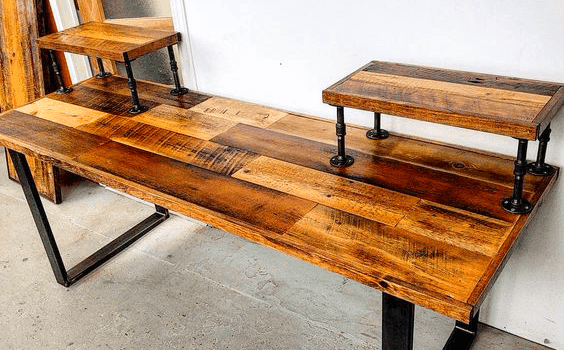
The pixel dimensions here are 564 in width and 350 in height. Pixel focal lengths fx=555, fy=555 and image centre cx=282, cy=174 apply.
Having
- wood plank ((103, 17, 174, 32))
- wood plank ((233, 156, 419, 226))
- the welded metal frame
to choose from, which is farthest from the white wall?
the welded metal frame

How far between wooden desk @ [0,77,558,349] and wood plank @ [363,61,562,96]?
247mm

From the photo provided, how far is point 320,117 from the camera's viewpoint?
2111mm

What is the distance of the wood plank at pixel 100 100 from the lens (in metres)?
2.31

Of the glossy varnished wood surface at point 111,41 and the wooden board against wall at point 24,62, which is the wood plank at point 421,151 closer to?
the glossy varnished wood surface at point 111,41

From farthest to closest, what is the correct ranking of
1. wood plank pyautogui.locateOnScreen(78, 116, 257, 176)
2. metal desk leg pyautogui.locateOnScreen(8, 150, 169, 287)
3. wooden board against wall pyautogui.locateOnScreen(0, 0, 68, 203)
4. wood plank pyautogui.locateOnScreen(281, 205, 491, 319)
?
wooden board against wall pyautogui.locateOnScreen(0, 0, 68, 203)
metal desk leg pyautogui.locateOnScreen(8, 150, 169, 287)
wood plank pyautogui.locateOnScreen(78, 116, 257, 176)
wood plank pyautogui.locateOnScreen(281, 205, 491, 319)

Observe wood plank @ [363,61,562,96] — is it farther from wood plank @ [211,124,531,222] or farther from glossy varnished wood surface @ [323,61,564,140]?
wood plank @ [211,124,531,222]

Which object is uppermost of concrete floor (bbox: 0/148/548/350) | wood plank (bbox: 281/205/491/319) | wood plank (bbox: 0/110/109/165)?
wood plank (bbox: 0/110/109/165)

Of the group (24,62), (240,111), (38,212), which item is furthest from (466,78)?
(24,62)

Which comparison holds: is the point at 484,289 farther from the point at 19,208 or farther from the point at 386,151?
the point at 19,208

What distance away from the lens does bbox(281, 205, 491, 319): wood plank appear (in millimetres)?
1217

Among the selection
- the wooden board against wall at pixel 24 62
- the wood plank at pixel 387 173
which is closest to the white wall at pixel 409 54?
the wood plank at pixel 387 173

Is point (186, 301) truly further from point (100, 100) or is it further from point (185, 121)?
point (100, 100)

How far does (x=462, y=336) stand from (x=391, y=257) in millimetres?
971

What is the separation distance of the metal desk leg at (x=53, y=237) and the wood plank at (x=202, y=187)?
54 centimetres
